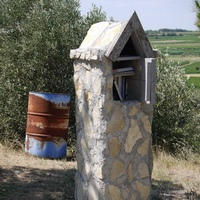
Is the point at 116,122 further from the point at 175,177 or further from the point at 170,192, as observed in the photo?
the point at 175,177

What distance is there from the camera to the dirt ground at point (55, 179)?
5.84 m

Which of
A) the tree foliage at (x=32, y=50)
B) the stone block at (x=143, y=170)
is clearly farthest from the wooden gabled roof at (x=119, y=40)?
the tree foliage at (x=32, y=50)

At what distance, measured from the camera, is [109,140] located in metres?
4.61

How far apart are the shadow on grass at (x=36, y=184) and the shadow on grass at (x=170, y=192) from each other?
1.17 m

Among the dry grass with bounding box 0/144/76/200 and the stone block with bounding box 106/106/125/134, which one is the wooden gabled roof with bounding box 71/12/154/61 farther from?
the dry grass with bounding box 0/144/76/200

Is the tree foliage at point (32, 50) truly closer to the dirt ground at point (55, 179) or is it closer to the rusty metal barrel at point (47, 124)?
the dirt ground at point (55, 179)

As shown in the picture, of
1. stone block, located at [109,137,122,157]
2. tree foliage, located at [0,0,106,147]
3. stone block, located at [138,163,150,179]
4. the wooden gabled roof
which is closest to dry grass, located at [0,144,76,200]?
stone block, located at [138,163,150,179]

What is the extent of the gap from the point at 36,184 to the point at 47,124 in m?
1.75

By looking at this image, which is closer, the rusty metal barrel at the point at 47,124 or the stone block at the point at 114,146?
the stone block at the point at 114,146

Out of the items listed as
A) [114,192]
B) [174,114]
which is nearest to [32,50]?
[174,114]

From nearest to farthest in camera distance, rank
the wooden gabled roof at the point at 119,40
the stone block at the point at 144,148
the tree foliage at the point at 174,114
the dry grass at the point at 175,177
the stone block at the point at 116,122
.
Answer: the wooden gabled roof at the point at 119,40
the stone block at the point at 116,122
the stone block at the point at 144,148
the dry grass at the point at 175,177
the tree foliage at the point at 174,114

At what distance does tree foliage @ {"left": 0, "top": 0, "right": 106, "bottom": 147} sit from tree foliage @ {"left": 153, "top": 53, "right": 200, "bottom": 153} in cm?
203

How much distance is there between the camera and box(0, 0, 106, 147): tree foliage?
9531 mm

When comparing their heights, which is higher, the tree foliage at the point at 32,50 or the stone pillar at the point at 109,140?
the tree foliage at the point at 32,50
